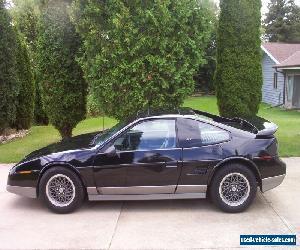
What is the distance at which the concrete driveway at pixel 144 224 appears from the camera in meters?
4.80

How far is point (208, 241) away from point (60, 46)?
6999 millimetres

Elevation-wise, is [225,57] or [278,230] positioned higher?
[225,57]

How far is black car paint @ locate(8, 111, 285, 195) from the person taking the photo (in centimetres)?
564

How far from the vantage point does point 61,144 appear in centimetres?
652

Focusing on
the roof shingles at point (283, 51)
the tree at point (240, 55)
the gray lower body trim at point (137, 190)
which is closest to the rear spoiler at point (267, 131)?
the gray lower body trim at point (137, 190)

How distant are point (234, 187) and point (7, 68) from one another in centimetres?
815

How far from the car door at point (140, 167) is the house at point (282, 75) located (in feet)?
61.7

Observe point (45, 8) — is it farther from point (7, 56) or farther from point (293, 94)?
point (293, 94)

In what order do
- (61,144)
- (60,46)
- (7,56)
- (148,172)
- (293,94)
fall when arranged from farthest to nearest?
(293,94)
(7,56)
(60,46)
(61,144)
(148,172)

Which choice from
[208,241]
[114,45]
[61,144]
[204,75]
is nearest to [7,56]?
[114,45]

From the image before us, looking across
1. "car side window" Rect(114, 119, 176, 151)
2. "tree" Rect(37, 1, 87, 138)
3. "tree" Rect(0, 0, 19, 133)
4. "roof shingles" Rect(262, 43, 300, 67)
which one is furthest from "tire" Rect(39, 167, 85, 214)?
"roof shingles" Rect(262, 43, 300, 67)

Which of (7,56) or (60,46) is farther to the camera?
(7,56)

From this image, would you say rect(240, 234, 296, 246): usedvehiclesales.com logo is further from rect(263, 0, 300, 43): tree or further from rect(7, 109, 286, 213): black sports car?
rect(263, 0, 300, 43): tree

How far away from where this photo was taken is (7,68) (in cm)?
1132
